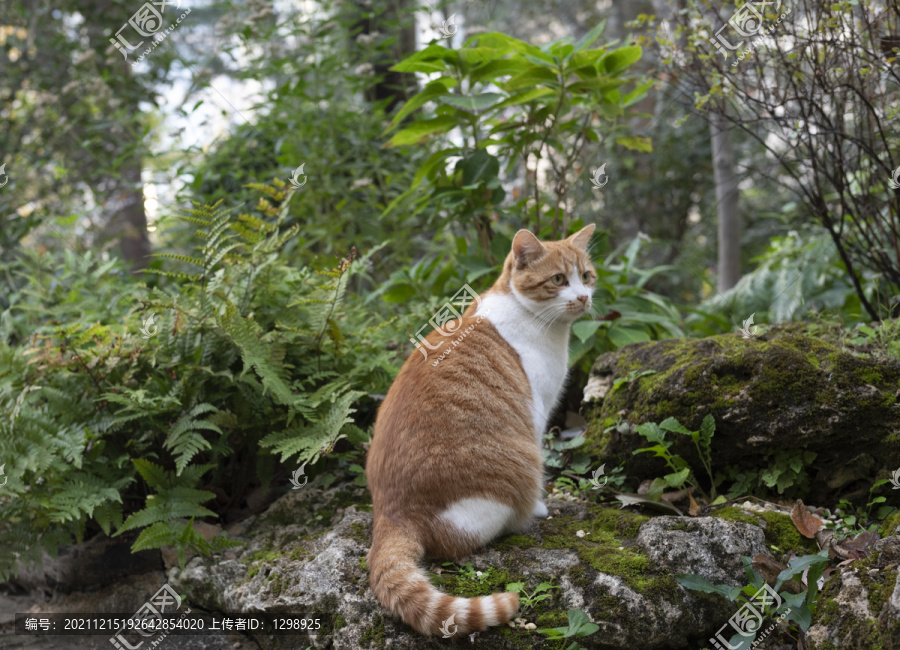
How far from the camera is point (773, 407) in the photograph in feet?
9.61

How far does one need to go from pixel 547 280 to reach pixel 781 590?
1701 millimetres

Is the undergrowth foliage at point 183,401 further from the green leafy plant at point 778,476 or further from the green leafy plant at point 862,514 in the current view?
the green leafy plant at point 862,514

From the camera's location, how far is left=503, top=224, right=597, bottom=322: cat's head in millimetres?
3174

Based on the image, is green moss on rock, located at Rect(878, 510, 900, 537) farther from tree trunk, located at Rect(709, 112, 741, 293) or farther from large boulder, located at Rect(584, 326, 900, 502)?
tree trunk, located at Rect(709, 112, 741, 293)

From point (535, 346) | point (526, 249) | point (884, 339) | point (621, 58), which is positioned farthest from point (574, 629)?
point (621, 58)

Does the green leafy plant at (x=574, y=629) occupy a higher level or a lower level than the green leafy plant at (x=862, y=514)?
higher

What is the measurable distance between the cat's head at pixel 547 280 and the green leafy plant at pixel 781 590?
141cm

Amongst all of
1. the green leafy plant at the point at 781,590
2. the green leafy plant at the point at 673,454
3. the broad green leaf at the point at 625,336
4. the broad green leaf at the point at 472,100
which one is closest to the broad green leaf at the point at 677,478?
the green leafy plant at the point at 673,454

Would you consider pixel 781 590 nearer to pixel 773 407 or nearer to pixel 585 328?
pixel 773 407

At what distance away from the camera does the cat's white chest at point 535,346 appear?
3.15 m

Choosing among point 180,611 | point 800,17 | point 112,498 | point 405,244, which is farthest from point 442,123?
point 180,611

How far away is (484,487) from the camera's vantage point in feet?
8.58

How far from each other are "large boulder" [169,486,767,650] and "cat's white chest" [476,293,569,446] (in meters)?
0.57

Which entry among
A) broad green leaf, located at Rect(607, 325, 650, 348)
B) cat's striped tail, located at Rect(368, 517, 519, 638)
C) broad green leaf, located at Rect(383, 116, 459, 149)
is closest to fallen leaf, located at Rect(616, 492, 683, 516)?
cat's striped tail, located at Rect(368, 517, 519, 638)
